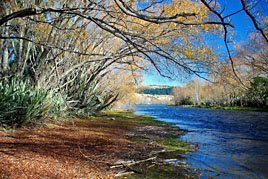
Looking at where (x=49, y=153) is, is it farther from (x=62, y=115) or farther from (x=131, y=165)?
(x=62, y=115)

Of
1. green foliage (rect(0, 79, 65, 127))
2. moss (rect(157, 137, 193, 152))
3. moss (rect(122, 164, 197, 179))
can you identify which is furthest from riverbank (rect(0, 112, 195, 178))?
green foliage (rect(0, 79, 65, 127))

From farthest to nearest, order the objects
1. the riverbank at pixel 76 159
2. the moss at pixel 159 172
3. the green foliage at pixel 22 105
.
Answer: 1. the green foliage at pixel 22 105
2. the moss at pixel 159 172
3. the riverbank at pixel 76 159

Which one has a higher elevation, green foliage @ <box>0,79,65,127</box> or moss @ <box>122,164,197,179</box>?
green foliage @ <box>0,79,65,127</box>

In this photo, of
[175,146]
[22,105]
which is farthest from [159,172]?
[22,105]

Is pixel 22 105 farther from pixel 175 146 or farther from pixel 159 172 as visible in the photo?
pixel 159 172

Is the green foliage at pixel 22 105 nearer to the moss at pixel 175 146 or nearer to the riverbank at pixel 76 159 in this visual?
the riverbank at pixel 76 159

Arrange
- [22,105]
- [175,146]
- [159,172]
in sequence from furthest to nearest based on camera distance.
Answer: [175,146] → [22,105] → [159,172]

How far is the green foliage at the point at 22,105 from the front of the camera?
916 cm

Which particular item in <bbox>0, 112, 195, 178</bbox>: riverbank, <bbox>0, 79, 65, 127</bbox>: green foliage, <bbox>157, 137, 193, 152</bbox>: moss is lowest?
<bbox>157, 137, 193, 152</bbox>: moss

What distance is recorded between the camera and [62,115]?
1307 cm

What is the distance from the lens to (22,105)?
9.66m

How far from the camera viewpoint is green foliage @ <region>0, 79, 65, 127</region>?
916cm

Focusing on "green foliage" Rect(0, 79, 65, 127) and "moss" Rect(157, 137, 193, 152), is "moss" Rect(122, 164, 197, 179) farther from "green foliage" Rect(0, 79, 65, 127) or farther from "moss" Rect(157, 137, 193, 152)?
"green foliage" Rect(0, 79, 65, 127)

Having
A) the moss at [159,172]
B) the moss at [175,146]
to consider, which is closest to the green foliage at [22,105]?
the moss at [175,146]
